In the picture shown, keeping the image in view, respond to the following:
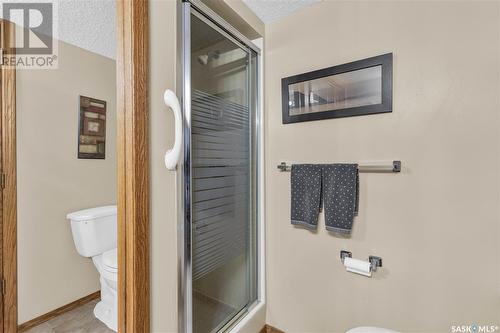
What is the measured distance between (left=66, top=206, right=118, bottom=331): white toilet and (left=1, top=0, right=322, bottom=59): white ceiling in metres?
Answer: 1.07

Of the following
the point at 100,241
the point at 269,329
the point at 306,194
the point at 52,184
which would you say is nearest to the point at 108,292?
the point at 100,241

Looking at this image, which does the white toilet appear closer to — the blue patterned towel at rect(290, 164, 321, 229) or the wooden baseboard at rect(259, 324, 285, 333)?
the wooden baseboard at rect(259, 324, 285, 333)

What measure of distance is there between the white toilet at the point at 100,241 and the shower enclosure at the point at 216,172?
670 mm

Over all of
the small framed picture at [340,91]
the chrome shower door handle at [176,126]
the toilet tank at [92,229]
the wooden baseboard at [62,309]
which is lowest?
the wooden baseboard at [62,309]

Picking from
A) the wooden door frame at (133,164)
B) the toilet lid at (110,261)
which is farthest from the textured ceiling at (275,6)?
the toilet lid at (110,261)

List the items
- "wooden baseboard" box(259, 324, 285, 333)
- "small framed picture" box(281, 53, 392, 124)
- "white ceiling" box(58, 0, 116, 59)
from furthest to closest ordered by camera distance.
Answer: "wooden baseboard" box(259, 324, 285, 333), "small framed picture" box(281, 53, 392, 124), "white ceiling" box(58, 0, 116, 59)

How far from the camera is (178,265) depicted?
1.17m

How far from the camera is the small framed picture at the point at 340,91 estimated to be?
137 cm

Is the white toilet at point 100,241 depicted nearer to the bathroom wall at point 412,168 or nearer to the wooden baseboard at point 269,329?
the wooden baseboard at point 269,329

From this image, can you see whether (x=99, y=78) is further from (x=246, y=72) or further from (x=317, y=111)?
(x=317, y=111)

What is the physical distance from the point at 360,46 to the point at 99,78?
1.65 metres

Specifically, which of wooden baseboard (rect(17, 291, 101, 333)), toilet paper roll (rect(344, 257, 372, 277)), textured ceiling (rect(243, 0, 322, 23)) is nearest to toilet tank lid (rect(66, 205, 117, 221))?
wooden baseboard (rect(17, 291, 101, 333))

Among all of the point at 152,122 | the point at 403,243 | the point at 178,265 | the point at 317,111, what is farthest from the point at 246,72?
the point at 403,243

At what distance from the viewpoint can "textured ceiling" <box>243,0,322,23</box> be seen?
157cm
